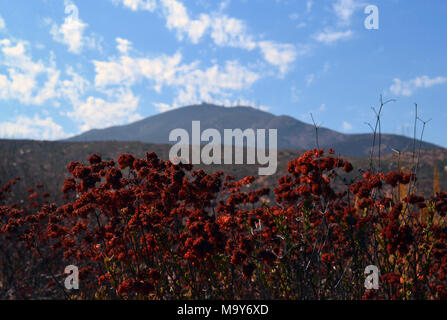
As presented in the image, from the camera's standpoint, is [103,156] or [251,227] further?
[103,156]

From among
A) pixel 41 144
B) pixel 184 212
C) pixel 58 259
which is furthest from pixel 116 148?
pixel 184 212

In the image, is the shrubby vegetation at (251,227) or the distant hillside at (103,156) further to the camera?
the distant hillside at (103,156)

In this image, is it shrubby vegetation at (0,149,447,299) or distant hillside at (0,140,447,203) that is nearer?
shrubby vegetation at (0,149,447,299)

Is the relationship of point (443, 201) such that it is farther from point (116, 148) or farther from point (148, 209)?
point (116, 148)

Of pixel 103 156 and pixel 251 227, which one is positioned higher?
pixel 103 156

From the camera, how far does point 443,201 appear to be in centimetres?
371

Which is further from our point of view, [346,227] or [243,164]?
[243,164]
